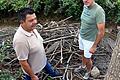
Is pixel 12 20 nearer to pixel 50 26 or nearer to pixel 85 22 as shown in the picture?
pixel 50 26

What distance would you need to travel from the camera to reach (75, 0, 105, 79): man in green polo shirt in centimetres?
437

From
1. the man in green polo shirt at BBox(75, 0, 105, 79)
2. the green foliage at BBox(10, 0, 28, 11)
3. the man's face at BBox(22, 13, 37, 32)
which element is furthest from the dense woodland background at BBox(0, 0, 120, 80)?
the man's face at BBox(22, 13, 37, 32)

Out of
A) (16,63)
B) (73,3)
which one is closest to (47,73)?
(16,63)

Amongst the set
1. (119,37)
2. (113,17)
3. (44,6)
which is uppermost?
→ (119,37)

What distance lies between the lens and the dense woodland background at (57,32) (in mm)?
5408

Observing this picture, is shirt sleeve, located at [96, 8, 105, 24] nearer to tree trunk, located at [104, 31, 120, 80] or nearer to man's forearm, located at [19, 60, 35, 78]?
man's forearm, located at [19, 60, 35, 78]

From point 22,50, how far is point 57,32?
2.31 metres

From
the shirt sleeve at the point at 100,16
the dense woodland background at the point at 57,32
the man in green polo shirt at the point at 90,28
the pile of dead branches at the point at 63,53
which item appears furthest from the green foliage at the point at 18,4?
the shirt sleeve at the point at 100,16

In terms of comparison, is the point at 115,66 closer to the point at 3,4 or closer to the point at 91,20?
the point at 91,20

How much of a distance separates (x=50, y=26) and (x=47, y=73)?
1.73 meters

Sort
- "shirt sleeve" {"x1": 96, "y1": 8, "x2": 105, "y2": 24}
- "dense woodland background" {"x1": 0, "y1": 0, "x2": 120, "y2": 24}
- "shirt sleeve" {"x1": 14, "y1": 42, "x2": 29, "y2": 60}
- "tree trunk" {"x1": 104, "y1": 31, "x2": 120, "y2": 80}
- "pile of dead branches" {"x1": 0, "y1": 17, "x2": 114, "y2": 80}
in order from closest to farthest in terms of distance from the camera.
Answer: "tree trunk" {"x1": 104, "y1": 31, "x2": 120, "y2": 80}
"shirt sleeve" {"x1": 14, "y1": 42, "x2": 29, "y2": 60}
"shirt sleeve" {"x1": 96, "y1": 8, "x2": 105, "y2": 24}
"pile of dead branches" {"x1": 0, "y1": 17, "x2": 114, "y2": 80}
"dense woodland background" {"x1": 0, "y1": 0, "x2": 120, "y2": 24}

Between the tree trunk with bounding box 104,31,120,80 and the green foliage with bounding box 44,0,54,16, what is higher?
the tree trunk with bounding box 104,31,120,80

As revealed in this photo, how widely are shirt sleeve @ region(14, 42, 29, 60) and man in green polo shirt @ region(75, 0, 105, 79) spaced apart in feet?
3.79

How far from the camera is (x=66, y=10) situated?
25.8 feet
